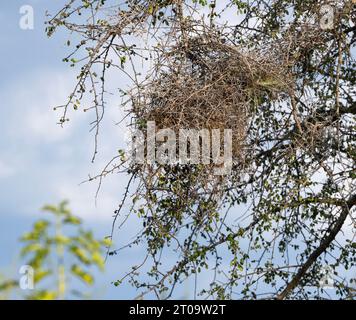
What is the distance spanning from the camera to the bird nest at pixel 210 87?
387 centimetres

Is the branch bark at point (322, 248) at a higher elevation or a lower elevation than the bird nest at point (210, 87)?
lower

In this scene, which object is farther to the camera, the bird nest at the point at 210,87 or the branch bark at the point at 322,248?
the branch bark at the point at 322,248

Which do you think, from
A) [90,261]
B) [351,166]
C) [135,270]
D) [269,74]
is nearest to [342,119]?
[351,166]

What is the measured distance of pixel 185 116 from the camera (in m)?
3.86

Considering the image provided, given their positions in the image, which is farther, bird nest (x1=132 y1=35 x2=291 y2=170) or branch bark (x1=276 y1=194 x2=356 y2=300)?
branch bark (x1=276 y1=194 x2=356 y2=300)

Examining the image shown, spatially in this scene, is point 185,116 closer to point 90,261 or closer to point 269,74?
point 269,74

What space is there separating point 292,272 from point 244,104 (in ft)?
4.08

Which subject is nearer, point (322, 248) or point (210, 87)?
point (210, 87)

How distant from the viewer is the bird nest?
152 inches

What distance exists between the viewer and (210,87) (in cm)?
399

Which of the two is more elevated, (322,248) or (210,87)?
(210,87)

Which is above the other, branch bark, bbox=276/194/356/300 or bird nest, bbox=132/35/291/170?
bird nest, bbox=132/35/291/170
